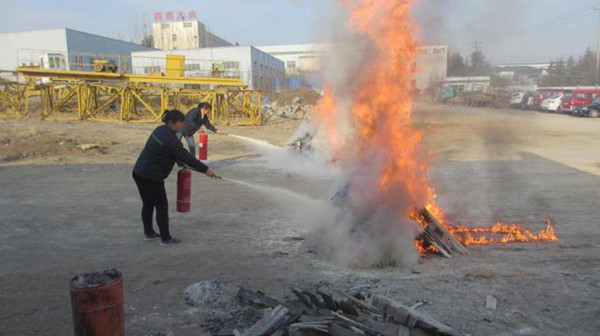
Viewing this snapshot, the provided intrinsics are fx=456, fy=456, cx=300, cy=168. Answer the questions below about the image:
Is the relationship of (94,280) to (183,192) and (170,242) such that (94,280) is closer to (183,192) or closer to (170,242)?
(170,242)

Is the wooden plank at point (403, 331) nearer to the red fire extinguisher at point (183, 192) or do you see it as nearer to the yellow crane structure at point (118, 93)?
the red fire extinguisher at point (183, 192)

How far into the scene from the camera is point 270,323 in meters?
3.54

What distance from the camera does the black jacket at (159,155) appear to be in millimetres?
5887

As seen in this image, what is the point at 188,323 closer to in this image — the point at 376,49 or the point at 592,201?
the point at 376,49

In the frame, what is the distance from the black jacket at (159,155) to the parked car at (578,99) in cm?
3409

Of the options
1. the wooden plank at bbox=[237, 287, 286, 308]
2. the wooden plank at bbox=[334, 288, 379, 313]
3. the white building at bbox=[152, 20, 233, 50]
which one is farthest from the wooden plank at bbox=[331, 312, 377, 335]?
the white building at bbox=[152, 20, 233, 50]

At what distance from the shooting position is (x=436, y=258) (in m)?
5.64

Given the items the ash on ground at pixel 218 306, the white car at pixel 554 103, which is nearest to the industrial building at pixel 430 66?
the ash on ground at pixel 218 306

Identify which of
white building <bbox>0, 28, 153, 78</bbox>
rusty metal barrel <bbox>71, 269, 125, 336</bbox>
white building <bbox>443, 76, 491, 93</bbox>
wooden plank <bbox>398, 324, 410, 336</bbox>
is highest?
white building <bbox>0, 28, 153, 78</bbox>

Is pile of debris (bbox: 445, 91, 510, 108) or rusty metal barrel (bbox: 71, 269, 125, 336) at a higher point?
pile of debris (bbox: 445, 91, 510, 108)

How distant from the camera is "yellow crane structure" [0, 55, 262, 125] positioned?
2572 cm

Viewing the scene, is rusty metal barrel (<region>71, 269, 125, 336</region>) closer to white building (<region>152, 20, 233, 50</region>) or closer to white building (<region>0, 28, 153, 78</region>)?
white building (<region>0, 28, 153, 78</region>)

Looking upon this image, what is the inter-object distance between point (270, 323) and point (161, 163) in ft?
10.4

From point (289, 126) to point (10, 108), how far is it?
17.0 metres
